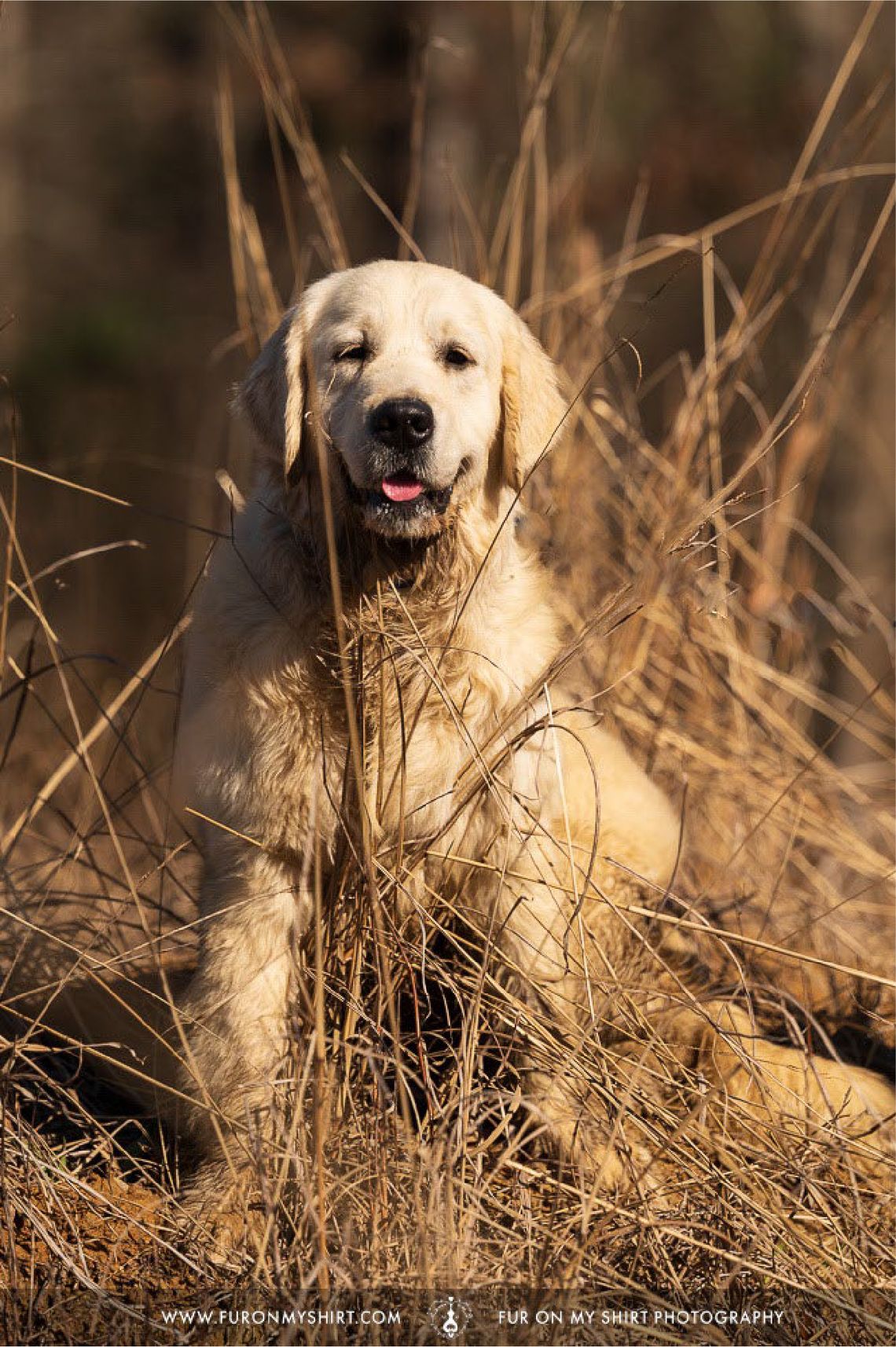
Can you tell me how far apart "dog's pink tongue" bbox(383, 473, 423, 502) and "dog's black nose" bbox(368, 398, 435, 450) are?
64 millimetres

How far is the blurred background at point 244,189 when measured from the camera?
25.6 feet

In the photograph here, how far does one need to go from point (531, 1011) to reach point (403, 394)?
1.22 meters

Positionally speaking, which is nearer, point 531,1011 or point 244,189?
point 531,1011

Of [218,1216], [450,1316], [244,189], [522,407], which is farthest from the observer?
[244,189]

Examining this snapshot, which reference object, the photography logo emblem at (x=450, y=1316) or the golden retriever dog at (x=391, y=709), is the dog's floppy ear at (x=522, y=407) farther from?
the photography logo emblem at (x=450, y=1316)

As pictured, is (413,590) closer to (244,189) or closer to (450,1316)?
(450,1316)

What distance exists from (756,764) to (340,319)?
6.01ft

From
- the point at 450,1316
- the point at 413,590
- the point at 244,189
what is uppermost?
the point at 244,189

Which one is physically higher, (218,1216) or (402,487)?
(402,487)

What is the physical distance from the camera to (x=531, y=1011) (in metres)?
2.36

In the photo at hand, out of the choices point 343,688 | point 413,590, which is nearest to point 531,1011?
point 343,688

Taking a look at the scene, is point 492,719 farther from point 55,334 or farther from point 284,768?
point 55,334

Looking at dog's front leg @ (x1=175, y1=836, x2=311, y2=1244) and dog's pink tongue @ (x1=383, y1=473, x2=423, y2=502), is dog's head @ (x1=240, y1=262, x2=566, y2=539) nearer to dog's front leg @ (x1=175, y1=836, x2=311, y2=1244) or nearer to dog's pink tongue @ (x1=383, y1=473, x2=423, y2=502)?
dog's pink tongue @ (x1=383, y1=473, x2=423, y2=502)

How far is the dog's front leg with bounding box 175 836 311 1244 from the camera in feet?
8.02
